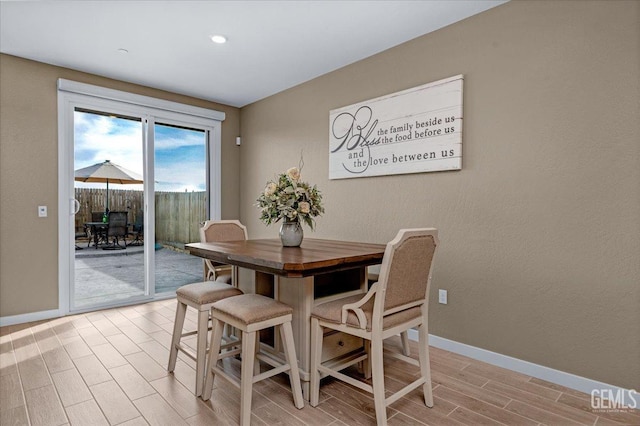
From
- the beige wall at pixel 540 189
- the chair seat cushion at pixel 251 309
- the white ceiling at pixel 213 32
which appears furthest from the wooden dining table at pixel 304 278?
the white ceiling at pixel 213 32

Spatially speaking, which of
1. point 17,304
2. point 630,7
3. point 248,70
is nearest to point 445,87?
point 630,7

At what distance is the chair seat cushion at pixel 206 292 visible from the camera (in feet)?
7.18

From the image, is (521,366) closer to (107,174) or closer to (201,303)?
(201,303)

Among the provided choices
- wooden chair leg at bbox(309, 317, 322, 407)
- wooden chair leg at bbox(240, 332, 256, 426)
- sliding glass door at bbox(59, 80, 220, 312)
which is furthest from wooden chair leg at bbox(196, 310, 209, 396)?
sliding glass door at bbox(59, 80, 220, 312)

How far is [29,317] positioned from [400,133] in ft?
13.1

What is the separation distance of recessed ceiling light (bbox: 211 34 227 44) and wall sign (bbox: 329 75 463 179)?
1.26 m

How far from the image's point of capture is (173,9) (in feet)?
8.46

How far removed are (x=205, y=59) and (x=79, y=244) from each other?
7.90ft

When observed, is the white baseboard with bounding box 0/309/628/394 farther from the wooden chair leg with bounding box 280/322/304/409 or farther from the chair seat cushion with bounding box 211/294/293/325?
the chair seat cushion with bounding box 211/294/293/325

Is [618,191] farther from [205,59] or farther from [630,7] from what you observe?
[205,59]

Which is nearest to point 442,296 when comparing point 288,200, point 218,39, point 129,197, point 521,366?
point 521,366

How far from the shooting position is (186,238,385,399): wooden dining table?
1.74m

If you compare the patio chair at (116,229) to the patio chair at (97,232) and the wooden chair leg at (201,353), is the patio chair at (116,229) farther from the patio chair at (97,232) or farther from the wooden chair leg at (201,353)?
the wooden chair leg at (201,353)

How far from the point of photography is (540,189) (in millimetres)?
2318
